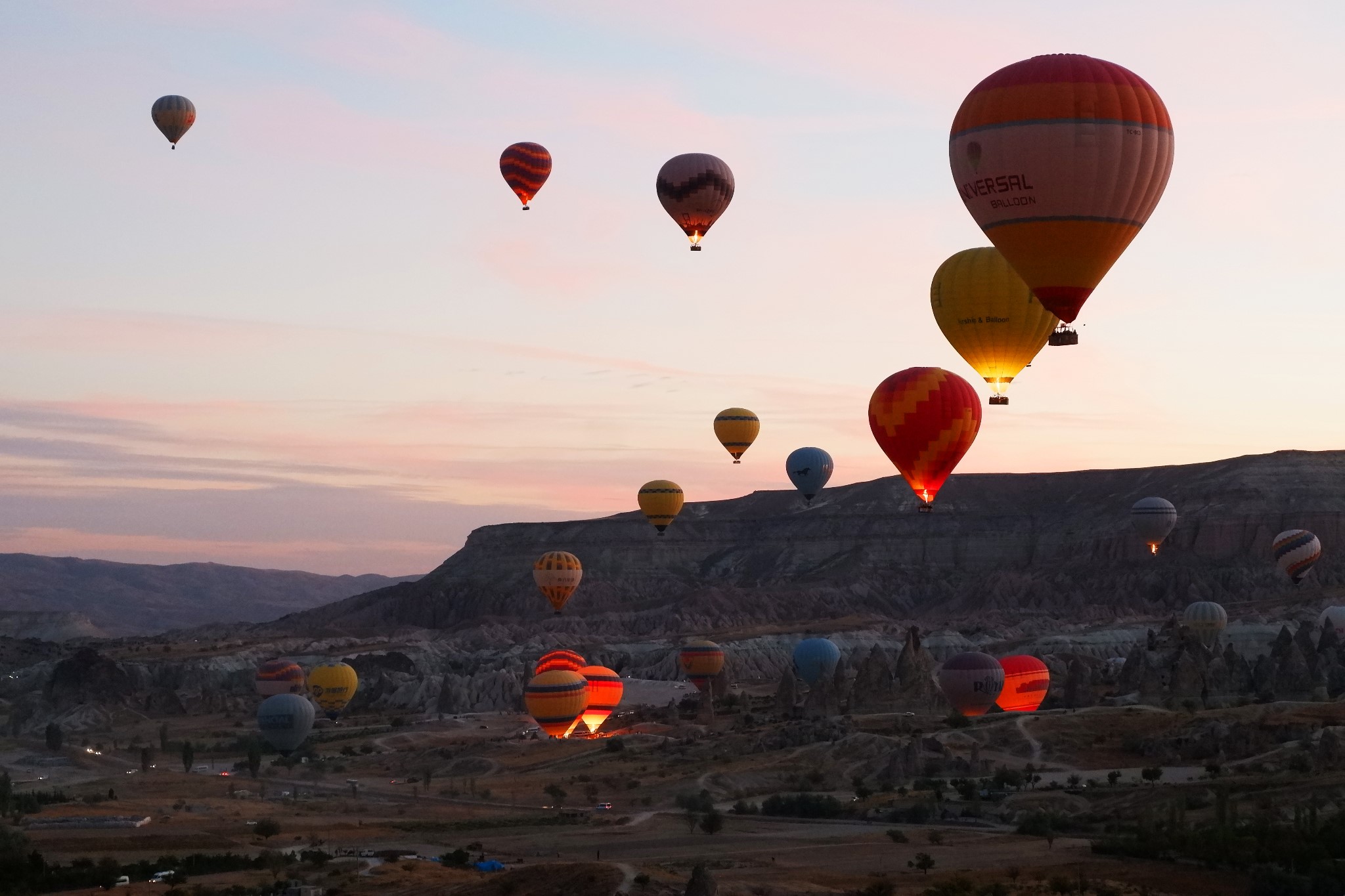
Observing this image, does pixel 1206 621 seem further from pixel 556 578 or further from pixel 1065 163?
pixel 1065 163

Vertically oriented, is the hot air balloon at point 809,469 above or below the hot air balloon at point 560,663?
above

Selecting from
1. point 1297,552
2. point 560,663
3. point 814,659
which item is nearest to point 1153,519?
point 1297,552

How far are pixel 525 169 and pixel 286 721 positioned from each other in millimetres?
32135

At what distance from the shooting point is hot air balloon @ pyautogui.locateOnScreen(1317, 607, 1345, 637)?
396ft

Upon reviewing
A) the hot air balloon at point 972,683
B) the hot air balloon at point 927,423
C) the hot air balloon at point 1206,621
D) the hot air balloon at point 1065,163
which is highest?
the hot air balloon at point 1065,163

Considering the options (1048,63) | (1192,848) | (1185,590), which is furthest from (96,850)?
(1185,590)

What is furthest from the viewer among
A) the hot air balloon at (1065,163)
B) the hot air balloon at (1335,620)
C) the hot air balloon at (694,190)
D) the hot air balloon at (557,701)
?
the hot air balloon at (1335,620)

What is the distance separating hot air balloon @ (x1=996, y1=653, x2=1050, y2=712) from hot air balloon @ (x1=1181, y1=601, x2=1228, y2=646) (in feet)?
108

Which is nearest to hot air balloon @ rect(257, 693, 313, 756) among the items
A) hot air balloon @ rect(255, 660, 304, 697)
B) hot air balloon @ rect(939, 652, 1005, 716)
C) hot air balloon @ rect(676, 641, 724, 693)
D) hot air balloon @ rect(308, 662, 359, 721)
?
hot air balloon @ rect(255, 660, 304, 697)

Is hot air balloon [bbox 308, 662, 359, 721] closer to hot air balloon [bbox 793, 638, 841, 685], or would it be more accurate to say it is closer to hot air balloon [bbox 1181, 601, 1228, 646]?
hot air balloon [bbox 793, 638, 841, 685]

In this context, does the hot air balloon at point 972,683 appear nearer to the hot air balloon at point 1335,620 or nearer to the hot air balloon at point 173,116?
the hot air balloon at point 1335,620

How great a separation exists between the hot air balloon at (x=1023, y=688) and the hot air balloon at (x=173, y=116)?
184 ft

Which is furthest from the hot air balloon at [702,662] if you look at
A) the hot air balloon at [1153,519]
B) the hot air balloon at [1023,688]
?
the hot air balloon at [1153,519]

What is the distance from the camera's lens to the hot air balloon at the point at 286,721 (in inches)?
3703
